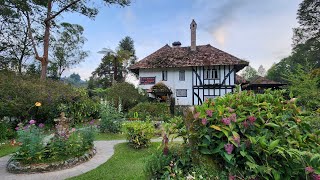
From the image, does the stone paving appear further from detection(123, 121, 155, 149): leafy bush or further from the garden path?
detection(123, 121, 155, 149): leafy bush

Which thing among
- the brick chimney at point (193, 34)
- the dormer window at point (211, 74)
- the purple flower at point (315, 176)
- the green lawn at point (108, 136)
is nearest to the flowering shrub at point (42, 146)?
the green lawn at point (108, 136)

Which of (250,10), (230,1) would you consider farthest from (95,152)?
(250,10)

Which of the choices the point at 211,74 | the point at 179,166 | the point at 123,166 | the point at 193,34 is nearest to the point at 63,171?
the point at 123,166

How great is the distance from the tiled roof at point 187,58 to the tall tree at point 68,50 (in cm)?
→ 811

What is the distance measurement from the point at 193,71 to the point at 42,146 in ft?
66.3

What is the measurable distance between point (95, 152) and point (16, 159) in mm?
2130

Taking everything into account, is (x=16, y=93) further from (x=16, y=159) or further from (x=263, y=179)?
(x=263, y=179)

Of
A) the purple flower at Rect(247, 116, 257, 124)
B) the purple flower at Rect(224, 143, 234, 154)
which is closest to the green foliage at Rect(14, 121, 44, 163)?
the purple flower at Rect(224, 143, 234, 154)

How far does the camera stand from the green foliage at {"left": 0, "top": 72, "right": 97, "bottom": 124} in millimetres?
10445

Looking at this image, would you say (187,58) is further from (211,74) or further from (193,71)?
(211,74)

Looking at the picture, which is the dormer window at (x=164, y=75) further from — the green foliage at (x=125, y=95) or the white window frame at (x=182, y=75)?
the green foliage at (x=125, y=95)

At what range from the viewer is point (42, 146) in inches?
229

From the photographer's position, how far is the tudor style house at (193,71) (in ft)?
78.2

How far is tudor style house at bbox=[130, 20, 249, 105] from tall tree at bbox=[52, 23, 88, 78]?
26.6ft
